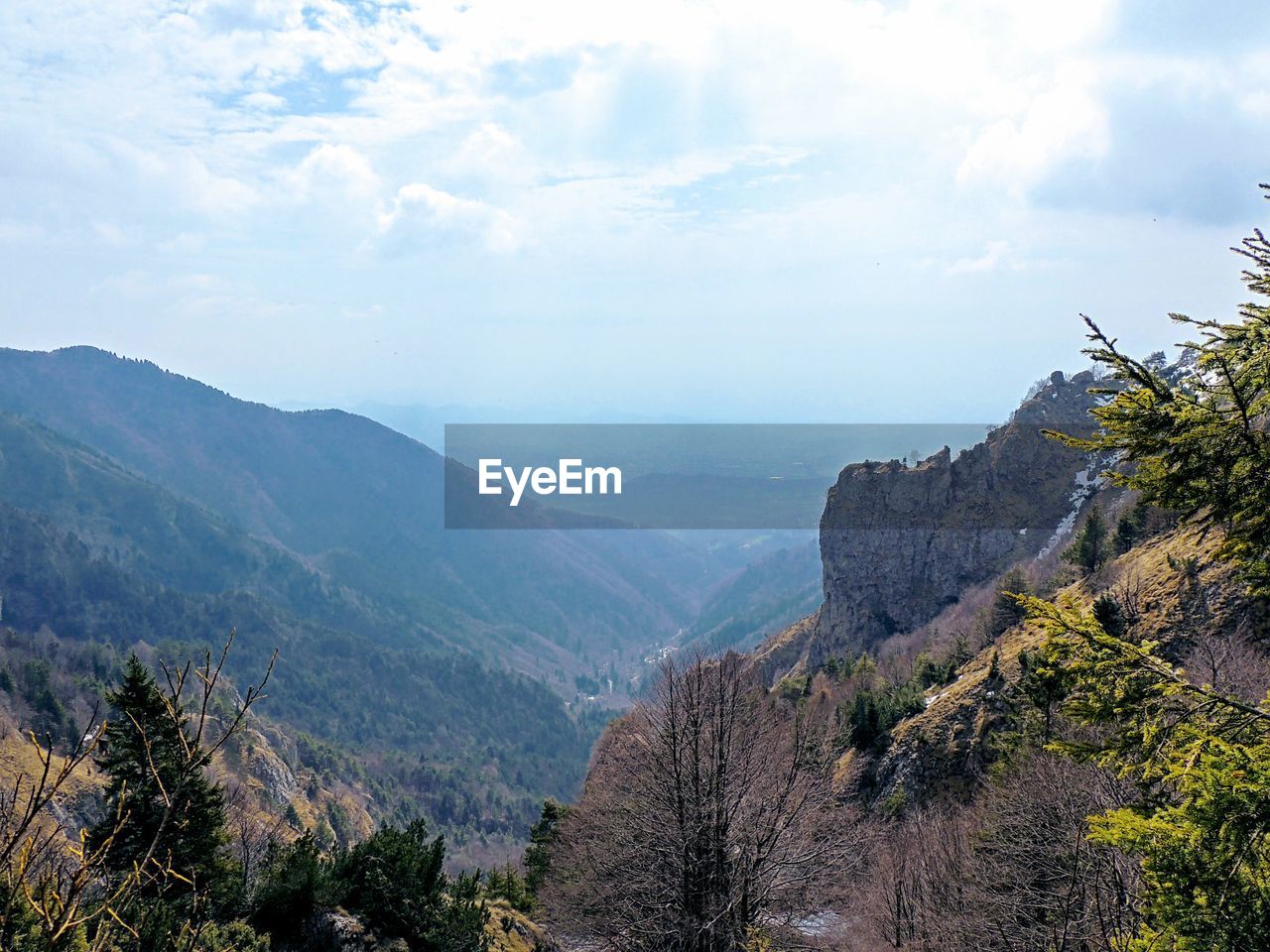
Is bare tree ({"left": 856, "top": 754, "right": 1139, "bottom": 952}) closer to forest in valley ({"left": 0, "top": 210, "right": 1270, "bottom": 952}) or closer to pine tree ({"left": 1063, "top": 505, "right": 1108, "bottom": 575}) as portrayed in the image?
forest in valley ({"left": 0, "top": 210, "right": 1270, "bottom": 952})

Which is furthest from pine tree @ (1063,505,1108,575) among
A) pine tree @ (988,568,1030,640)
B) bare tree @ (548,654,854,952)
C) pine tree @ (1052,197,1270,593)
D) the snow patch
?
pine tree @ (1052,197,1270,593)

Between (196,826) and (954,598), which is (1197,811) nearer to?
(196,826)

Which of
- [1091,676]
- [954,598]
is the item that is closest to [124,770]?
[1091,676]

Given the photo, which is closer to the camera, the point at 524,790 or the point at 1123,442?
the point at 1123,442

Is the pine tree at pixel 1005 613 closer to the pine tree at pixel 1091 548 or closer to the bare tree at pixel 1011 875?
the pine tree at pixel 1091 548

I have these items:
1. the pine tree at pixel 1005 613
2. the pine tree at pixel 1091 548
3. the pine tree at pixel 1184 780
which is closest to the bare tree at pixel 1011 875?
the pine tree at pixel 1184 780

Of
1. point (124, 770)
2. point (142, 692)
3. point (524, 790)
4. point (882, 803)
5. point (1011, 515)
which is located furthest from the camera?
point (524, 790)

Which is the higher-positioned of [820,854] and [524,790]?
[820,854]
